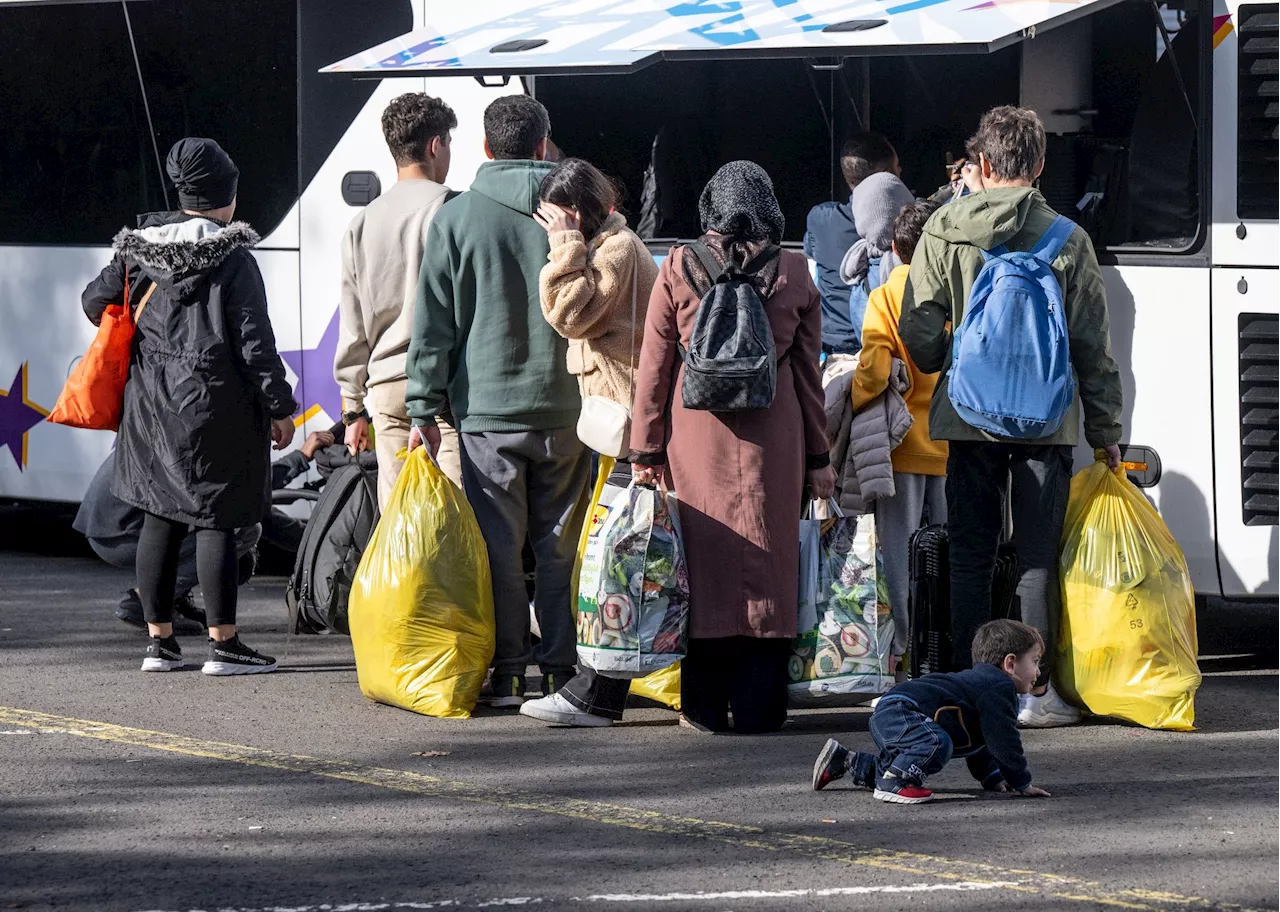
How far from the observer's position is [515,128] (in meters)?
7.06

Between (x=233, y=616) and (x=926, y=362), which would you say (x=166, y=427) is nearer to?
(x=233, y=616)

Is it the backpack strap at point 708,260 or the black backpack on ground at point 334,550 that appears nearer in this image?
the backpack strap at point 708,260

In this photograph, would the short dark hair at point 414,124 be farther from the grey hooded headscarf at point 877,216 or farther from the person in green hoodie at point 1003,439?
the person in green hoodie at point 1003,439

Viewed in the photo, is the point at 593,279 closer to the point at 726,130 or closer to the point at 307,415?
the point at 726,130

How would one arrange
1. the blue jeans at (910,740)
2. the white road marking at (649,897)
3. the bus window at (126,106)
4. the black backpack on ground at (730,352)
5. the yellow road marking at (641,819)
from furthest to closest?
the bus window at (126,106), the black backpack on ground at (730,352), the blue jeans at (910,740), the yellow road marking at (641,819), the white road marking at (649,897)

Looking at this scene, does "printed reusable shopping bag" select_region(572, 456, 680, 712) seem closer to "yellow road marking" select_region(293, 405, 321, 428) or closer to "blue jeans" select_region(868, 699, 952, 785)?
"blue jeans" select_region(868, 699, 952, 785)

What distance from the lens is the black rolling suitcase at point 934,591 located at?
22.9 ft

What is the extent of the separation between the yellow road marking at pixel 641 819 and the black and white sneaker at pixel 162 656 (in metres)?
0.74

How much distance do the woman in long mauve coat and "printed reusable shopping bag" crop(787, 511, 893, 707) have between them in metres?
0.10

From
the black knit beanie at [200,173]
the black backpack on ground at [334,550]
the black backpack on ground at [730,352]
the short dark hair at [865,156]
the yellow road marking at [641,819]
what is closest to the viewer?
the yellow road marking at [641,819]

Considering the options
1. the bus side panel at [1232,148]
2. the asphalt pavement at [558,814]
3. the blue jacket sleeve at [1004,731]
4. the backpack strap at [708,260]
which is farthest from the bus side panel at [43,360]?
the blue jacket sleeve at [1004,731]

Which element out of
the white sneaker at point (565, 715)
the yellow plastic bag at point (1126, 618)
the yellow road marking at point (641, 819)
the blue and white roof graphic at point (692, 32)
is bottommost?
the yellow road marking at point (641, 819)

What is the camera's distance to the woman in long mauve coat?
255 inches

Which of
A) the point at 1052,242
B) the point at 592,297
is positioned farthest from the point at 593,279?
the point at 1052,242
